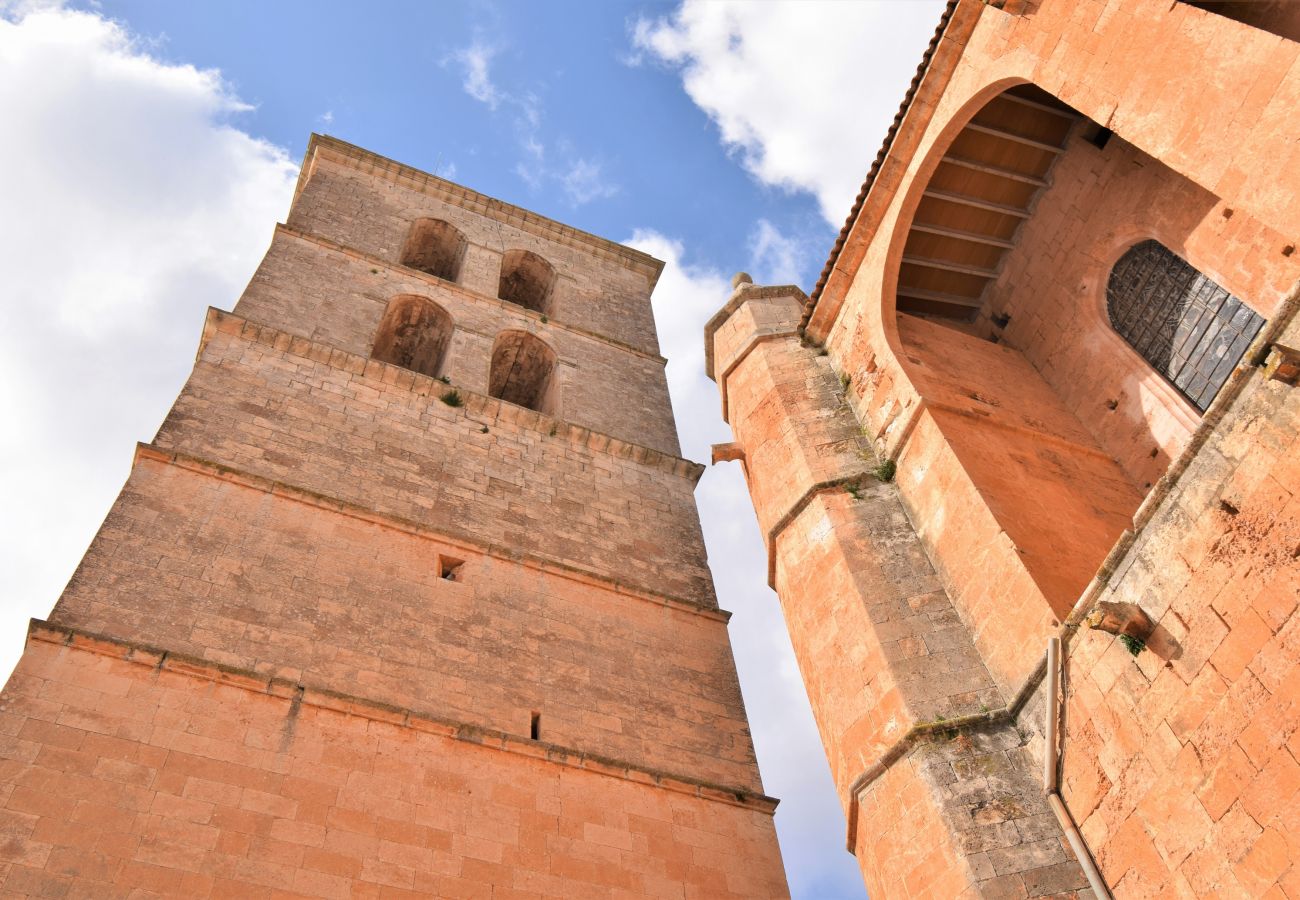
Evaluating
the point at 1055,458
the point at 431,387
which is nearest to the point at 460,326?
the point at 431,387

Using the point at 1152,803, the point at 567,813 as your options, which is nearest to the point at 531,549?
the point at 567,813

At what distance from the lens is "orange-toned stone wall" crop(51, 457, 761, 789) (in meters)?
6.55

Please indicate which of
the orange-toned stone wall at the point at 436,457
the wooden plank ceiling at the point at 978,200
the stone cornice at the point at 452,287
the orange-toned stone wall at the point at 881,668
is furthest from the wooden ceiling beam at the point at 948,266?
the stone cornice at the point at 452,287

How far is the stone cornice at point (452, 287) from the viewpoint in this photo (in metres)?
12.4

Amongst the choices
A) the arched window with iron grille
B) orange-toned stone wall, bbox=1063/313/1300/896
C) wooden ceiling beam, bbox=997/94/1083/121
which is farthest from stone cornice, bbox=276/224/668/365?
orange-toned stone wall, bbox=1063/313/1300/896

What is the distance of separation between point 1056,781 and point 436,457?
576cm

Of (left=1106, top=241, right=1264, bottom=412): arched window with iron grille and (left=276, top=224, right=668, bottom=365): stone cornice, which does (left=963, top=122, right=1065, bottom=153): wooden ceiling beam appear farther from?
(left=276, top=224, right=668, bottom=365): stone cornice

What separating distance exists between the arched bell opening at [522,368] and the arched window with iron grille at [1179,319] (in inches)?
251

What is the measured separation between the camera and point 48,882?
Answer: 480 centimetres

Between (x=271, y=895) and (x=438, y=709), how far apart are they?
1671 millimetres

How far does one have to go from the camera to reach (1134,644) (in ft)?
15.5

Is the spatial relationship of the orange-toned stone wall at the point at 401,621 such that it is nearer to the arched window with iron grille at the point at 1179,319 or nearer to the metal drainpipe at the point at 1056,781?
the metal drainpipe at the point at 1056,781

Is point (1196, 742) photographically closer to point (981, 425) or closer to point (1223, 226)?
point (981, 425)

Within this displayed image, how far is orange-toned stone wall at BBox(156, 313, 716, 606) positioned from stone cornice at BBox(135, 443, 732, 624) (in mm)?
80
